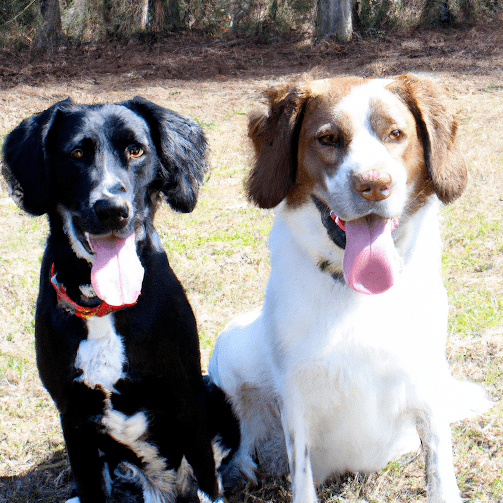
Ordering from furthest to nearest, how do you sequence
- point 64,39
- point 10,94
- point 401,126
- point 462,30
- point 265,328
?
point 462,30
point 64,39
point 10,94
point 265,328
point 401,126

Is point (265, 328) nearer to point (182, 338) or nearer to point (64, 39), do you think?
point (182, 338)

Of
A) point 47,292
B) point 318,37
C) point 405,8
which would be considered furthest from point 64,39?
point 47,292

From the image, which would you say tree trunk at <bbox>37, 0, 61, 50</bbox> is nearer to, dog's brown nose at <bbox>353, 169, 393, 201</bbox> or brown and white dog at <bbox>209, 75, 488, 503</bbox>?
brown and white dog at <bbox>209, 75, 488, 503</bbox>

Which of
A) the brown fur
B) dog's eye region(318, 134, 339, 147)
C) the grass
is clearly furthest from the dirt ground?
dog's eye region(318, 134, 339, 147)

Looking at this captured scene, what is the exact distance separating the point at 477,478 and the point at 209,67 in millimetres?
10908

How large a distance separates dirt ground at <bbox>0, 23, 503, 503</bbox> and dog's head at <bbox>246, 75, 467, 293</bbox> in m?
1.76

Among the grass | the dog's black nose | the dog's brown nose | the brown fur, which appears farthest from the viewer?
the grass

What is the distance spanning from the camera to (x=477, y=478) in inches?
101

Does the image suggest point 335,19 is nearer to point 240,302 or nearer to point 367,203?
point 240,302

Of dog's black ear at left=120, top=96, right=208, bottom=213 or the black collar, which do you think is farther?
dog's black ear at left=120, top=96, right=208, bottom=213

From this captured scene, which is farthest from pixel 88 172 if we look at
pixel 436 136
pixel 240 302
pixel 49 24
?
pixel 49 24

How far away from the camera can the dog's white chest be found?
2.14 m

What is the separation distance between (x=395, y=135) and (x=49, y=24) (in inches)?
493

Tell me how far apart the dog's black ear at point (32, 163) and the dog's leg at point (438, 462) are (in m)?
1.65
